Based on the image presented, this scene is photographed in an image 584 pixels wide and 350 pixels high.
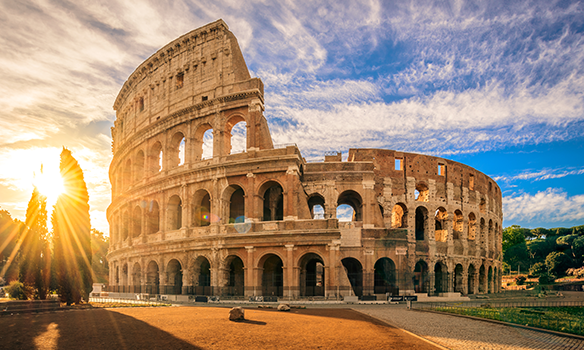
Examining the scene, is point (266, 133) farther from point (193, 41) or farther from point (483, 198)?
point (483, 198)

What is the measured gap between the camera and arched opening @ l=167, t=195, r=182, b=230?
33.0m

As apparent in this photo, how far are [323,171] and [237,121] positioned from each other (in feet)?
27.1

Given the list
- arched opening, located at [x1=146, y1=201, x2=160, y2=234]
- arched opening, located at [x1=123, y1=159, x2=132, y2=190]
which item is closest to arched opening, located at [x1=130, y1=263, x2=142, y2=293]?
arched opening, located at [x1=146, y1=201, x2=160, y2=234]

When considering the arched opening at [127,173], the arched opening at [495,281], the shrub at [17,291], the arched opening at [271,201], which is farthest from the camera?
the arched opening at [495,281]

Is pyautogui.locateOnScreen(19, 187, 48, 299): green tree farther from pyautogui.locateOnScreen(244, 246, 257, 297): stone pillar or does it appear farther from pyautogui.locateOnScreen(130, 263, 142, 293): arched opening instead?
pyautogui.locateOnScreen(244, 246, 257, 297): stone pillar

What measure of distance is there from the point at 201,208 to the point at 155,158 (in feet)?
24.6

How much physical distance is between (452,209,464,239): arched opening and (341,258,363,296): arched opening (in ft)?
42.3

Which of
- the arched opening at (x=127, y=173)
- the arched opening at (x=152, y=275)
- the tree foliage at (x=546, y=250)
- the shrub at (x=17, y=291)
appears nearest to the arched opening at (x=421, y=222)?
the arched opening at (x=152, y=275)

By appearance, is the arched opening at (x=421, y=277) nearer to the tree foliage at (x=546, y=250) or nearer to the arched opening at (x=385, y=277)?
the arched opening at (x=385, y=277)

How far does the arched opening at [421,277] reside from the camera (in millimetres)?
36344

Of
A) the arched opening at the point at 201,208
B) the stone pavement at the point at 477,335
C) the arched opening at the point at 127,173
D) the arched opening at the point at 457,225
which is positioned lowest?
the stone pavement at the point at 477,335

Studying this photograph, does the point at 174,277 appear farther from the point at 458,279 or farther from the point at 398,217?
the point at 458,279

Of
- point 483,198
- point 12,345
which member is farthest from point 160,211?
point 483,198

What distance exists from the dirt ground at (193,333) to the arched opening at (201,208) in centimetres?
1537
